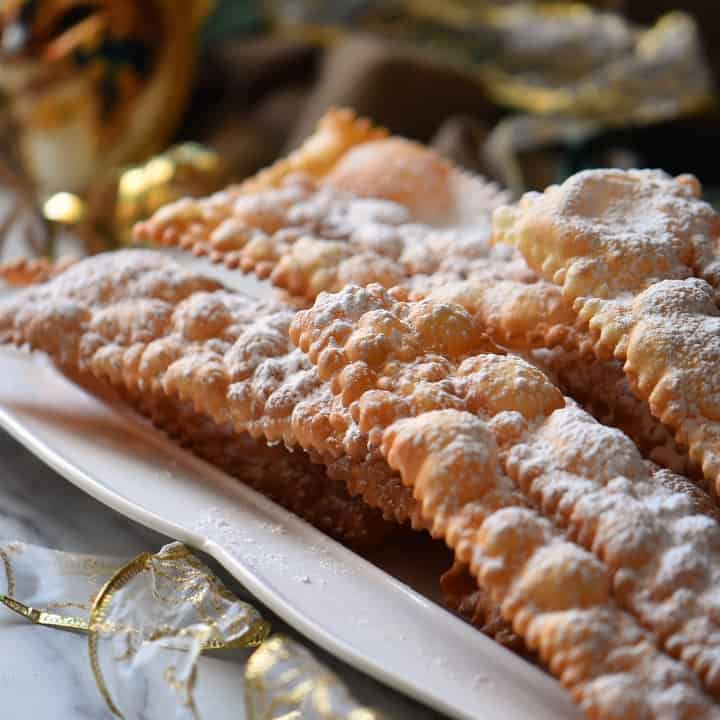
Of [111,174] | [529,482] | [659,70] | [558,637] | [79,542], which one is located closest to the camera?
[558,637]

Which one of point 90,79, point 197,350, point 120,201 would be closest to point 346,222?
point 197,350

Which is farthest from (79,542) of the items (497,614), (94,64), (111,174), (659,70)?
(659,70)

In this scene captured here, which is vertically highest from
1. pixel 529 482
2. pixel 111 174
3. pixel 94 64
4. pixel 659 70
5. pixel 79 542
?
pixel 659 70

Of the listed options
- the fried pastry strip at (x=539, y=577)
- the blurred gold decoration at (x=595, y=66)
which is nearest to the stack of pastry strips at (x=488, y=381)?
the fried pastry strip at (x=539, y=577)

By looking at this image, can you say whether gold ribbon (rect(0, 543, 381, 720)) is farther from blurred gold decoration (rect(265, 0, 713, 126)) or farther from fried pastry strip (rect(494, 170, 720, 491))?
blurred gold decoration (rect(265, 0, 713, 126))

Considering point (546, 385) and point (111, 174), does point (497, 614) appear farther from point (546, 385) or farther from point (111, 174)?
point (111, 174)

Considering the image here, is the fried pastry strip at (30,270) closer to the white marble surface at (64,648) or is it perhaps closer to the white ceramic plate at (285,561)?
the white ceramic plate at (285,561)

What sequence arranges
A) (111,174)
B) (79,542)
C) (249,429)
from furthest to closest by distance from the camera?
(111,174) → (79,542) → (249,429)

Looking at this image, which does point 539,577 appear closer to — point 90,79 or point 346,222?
point 346,222
